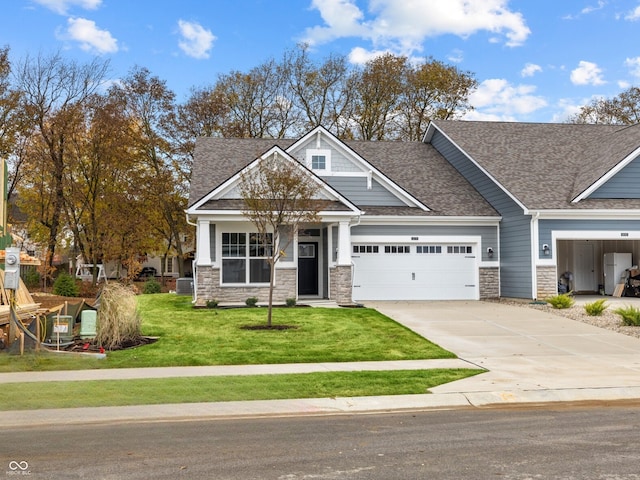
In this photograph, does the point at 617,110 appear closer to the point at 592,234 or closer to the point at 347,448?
the point at 592,234

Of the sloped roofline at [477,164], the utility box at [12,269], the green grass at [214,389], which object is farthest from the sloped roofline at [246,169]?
the green grass at [214,389]

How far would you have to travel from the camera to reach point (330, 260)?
21.9 m

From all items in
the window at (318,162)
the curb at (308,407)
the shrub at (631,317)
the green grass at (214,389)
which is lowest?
the curb at (308,407)

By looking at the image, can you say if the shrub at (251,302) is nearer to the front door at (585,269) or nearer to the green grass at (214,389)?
the green grass at (214,389)

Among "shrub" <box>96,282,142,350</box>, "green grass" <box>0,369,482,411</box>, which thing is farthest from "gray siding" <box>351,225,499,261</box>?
"green grass" <box>0,369,482,411</box>

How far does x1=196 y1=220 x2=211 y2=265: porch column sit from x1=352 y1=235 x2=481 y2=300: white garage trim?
5.30 m

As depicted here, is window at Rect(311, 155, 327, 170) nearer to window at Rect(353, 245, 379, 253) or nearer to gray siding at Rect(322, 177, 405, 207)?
gray siding at Rect(322, 177, 405, 207)

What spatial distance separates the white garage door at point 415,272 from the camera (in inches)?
906

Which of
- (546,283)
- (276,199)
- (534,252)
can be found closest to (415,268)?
(534,252)

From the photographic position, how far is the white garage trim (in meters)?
23.0

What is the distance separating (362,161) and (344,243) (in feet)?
13.3

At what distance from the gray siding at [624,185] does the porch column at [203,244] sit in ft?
44.1

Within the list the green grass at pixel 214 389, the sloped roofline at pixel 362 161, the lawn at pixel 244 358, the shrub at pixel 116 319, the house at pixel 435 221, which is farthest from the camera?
the sloped roofline at pixel 362 161

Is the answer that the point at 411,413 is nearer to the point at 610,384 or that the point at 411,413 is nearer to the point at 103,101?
the point at 610,384
